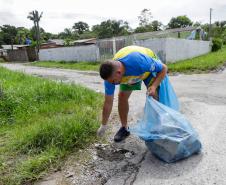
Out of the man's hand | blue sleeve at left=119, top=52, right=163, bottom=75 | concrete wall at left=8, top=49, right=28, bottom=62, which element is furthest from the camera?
concrete wall at left=8, top=49, right=28, bottom=62

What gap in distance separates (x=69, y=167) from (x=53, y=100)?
2.71 meters

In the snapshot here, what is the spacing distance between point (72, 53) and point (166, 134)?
1760 cm

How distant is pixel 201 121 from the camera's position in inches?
171

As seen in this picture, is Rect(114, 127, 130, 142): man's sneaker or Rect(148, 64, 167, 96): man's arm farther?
Answer: Rect(114, 127, 130, 142): man's sneaker

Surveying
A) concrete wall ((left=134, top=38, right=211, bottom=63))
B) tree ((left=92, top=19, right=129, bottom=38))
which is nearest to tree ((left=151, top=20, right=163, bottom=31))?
tree ((left=92, top=19, right=129, bottom=38))

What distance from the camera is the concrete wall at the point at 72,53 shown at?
Result: 17688 mm

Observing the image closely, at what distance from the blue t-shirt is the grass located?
2.82ft

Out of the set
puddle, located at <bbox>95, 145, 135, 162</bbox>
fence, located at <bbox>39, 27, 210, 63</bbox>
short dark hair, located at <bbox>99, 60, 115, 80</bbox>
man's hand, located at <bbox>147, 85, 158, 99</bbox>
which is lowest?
puddle, located at <bbox>95, 145, 135, 162</bbox>

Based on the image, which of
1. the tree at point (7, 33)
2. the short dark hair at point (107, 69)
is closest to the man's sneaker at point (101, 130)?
the short dark hair at point (107, 69)

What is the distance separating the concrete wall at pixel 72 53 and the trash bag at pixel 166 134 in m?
14.4

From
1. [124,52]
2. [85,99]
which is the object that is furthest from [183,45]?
[124,52]

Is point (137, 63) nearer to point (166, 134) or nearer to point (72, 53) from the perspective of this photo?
point (166, 134)

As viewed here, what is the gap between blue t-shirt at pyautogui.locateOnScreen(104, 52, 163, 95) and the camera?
3.07 m

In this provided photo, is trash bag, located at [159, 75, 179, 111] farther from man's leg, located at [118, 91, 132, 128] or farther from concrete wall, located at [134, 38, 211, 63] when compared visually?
concrete wall, located at [134, 38, 211, 63]
